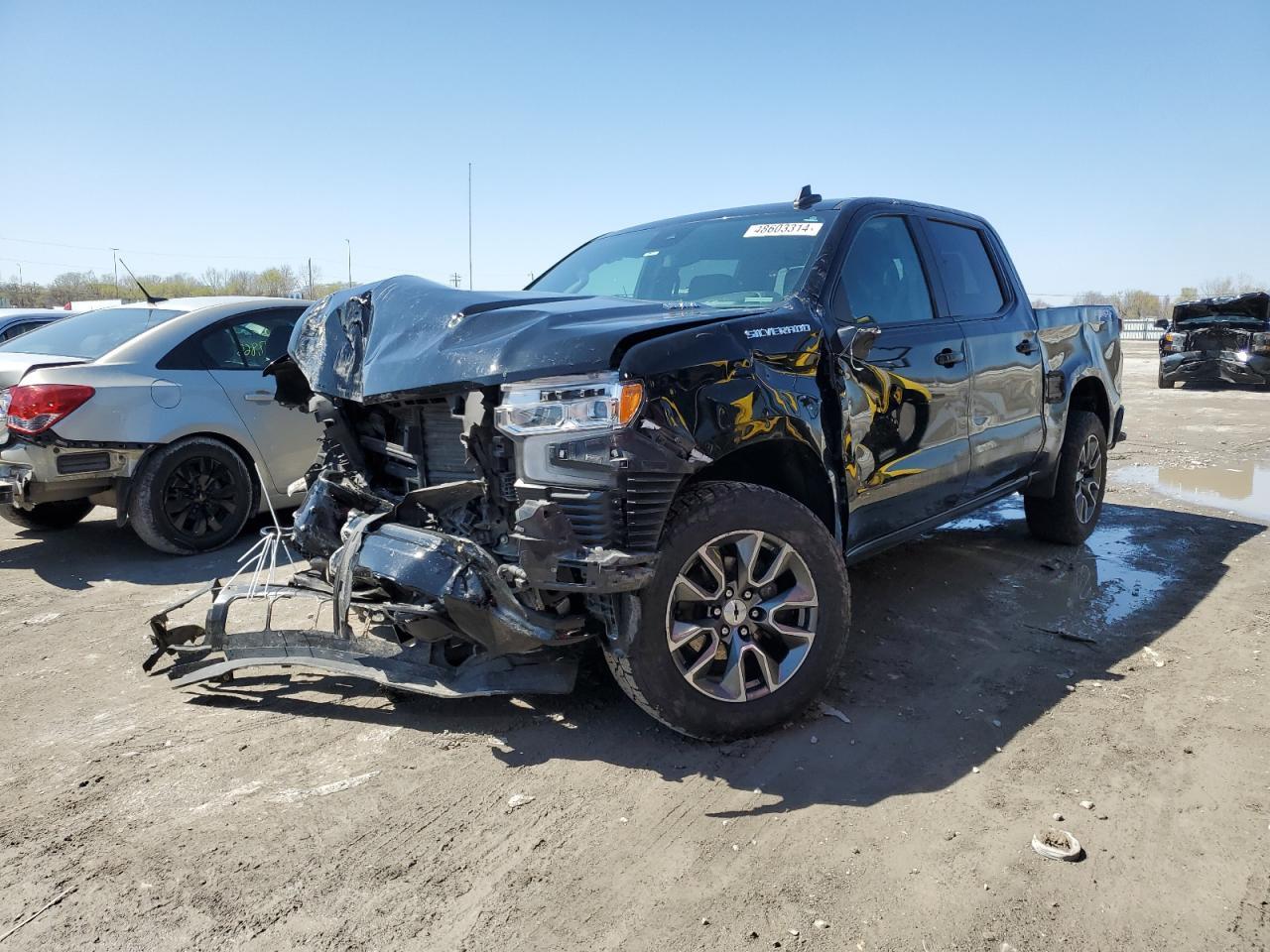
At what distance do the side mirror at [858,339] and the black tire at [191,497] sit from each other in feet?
14.0

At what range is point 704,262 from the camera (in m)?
4.05

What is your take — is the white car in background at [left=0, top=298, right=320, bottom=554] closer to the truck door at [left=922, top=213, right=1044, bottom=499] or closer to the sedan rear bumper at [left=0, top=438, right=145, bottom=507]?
the sedan rear bumper at [left=0, top=438, right=145, bottom=507]

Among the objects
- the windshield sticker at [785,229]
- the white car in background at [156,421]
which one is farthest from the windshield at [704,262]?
the white car in background at [156,421]

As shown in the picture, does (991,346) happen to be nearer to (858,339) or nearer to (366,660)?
(858,339)

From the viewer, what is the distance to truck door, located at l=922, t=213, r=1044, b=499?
436cm

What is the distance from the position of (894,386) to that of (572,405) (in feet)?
5.44

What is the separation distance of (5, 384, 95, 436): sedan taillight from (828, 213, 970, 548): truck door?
4528mm

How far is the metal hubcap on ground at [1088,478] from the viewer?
561 cm

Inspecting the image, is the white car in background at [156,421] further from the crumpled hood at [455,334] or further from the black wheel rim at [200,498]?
the crumpled hood at [455,334]

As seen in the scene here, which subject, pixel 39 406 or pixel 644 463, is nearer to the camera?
pixel 644 463

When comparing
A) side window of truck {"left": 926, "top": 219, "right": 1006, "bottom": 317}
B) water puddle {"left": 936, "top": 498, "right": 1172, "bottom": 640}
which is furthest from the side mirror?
water puddle {"left": 936, "top": 498, "right": 1172, "bottom": 640}

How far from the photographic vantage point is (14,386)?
5.24 m

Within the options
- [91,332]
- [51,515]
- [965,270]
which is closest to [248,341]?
[91,332]

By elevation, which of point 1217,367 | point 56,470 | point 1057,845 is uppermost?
point 1217,367
